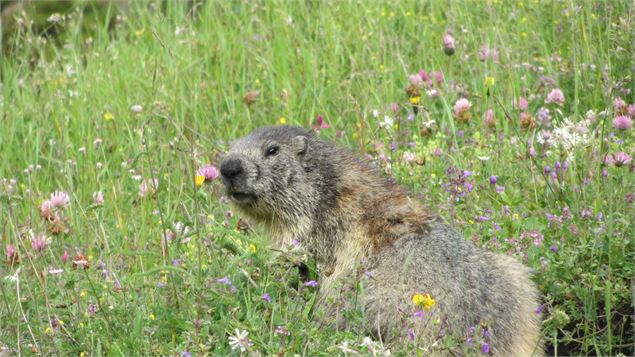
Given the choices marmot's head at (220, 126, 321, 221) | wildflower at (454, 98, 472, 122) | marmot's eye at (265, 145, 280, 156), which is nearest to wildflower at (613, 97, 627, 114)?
wildflower at (454, 98, 472, 122)

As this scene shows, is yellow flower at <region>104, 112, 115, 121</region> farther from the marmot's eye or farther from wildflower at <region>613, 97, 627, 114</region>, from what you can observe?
wildflower at <region>613, 97, 627, 114</region>

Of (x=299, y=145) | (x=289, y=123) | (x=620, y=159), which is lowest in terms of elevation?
(x=289, y=123)

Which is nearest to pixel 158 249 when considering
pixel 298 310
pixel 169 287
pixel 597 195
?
pixel 169 287

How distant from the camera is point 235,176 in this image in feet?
15.5

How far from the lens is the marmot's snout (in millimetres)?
4684

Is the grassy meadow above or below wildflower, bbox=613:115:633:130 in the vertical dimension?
below

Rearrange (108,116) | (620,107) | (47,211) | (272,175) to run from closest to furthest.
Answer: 1. (47,211)
2. (272,175)
3. (620,107)
4. (108,116)

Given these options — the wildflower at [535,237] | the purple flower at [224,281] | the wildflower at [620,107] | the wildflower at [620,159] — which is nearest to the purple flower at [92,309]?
the purple flower at [224,281]

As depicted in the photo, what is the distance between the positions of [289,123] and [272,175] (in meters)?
1.70

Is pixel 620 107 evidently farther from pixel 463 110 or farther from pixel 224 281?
pixel 224 281

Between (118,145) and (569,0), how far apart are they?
123 inches

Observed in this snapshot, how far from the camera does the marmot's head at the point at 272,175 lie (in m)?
4.71

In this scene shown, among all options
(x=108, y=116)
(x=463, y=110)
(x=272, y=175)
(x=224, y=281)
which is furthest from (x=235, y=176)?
(x=108, y=116)

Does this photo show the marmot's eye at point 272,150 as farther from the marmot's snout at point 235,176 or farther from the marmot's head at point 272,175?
the marmot's snout at point 235,176
